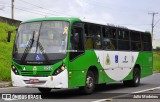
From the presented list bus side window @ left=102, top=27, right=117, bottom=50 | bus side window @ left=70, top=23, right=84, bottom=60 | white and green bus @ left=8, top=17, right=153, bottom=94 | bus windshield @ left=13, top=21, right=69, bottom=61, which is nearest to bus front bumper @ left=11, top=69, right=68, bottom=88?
white and green bus @ left=8, top=17, right=153, bottom=94

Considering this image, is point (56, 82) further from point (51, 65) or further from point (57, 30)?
point (57, 30)

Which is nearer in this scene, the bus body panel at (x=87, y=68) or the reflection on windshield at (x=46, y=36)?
the bus body panel at (x=87, y=68)

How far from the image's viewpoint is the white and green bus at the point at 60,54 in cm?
1391

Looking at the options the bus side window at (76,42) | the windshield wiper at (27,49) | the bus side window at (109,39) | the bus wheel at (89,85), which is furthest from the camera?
the bus side window at (109,39)

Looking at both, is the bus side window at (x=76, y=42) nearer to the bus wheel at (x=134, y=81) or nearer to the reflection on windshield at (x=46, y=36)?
the reflection on windshield at (x=46, y=36)

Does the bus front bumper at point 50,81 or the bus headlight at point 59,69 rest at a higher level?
the bus headlight at point 59,69

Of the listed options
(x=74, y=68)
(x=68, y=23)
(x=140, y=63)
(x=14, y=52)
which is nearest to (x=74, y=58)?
(x=74, y=68)

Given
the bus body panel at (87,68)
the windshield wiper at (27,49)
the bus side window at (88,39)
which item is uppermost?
the bus side window at (88,39)

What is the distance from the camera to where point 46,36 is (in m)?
14.3

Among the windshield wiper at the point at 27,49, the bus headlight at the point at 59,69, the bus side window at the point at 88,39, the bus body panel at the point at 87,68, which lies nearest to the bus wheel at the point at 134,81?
the bus body panel at the point at 87,68

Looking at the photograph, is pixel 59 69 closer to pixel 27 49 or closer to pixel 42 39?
pixel 42 39

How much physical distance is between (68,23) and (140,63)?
26.4 ft

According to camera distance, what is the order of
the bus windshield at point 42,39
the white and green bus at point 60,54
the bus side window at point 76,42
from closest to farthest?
the white and green bus at point 60,54 → the bus windshield at point 42,39 → the bus side window at point 76,42

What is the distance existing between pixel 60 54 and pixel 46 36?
87cm
